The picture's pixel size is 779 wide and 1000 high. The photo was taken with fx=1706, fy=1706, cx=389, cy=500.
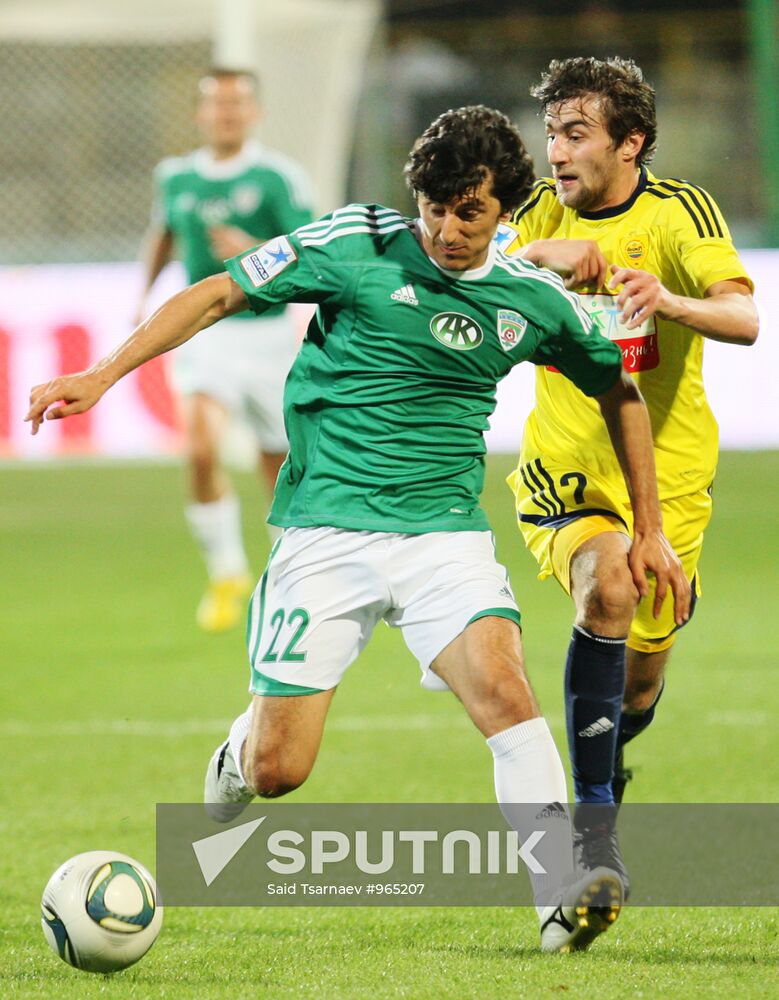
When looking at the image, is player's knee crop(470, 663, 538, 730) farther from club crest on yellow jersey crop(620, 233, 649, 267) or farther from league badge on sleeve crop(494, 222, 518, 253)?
club crest on yellow jersey crop(620, 233, 649, 267)

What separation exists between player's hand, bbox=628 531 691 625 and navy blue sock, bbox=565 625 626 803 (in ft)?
0.69

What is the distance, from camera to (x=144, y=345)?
12.4 ft

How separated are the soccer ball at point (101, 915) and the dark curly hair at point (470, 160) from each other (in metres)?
1.67

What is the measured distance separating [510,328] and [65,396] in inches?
41.3

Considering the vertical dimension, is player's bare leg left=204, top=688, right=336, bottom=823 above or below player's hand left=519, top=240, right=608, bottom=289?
below

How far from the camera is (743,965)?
371 centimetres

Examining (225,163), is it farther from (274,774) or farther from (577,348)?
(274,774)

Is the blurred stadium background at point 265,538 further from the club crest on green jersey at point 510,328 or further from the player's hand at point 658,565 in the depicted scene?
the club crest on green jersey at point 510,328

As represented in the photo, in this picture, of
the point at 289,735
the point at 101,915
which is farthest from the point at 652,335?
the point at 101,915

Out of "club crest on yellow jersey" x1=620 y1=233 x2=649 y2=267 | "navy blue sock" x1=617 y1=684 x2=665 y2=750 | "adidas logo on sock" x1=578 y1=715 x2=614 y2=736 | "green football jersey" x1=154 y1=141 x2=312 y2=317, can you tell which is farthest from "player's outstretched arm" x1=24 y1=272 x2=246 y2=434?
"green football jersey" x1=154 y1=141 x2=312 y2=317

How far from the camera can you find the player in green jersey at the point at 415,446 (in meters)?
3.86

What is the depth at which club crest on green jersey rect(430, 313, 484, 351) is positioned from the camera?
3.98 meters

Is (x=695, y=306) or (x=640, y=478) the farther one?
(x=640, y=478)

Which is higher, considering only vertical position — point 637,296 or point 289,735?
point 637,296
